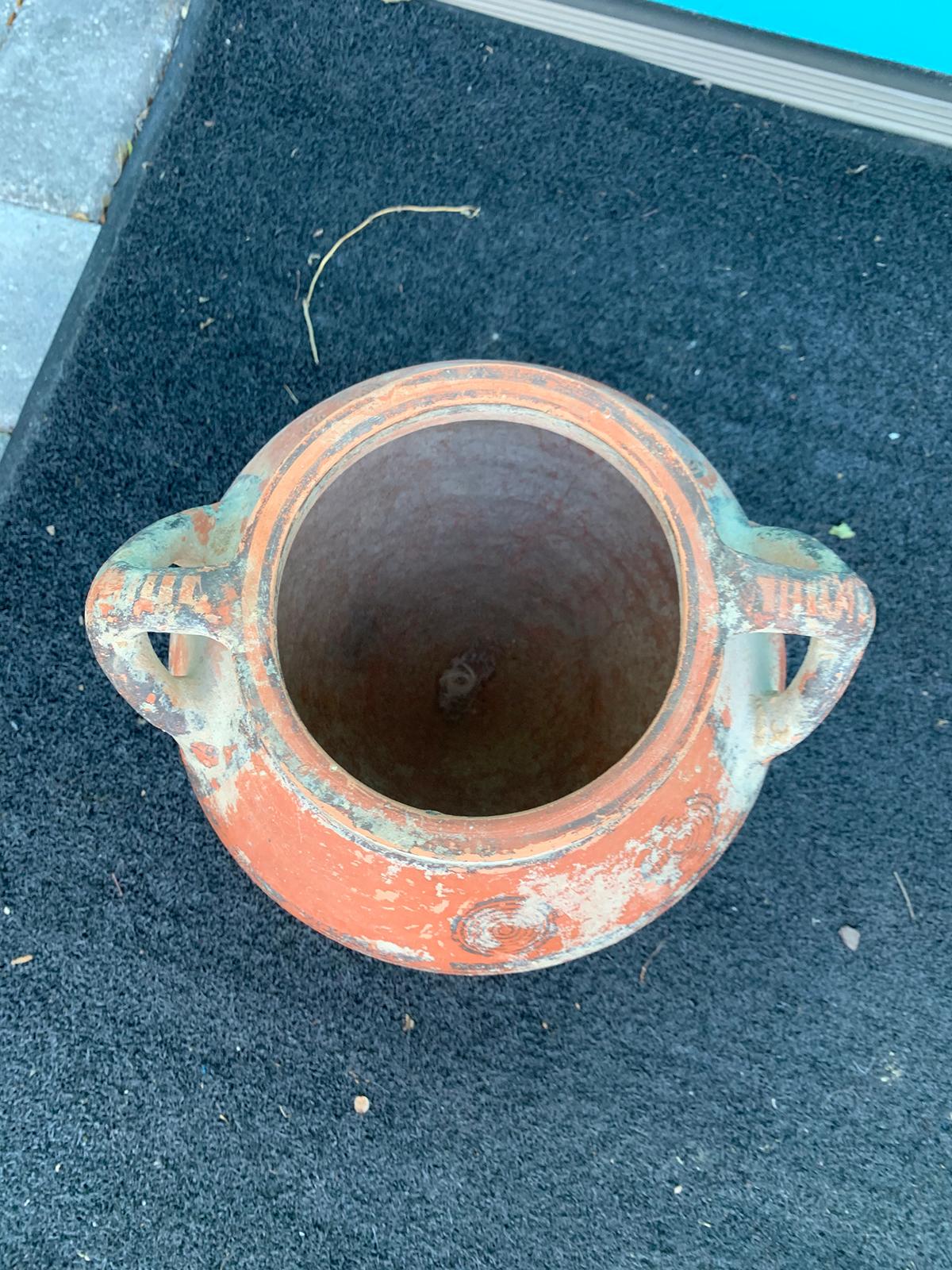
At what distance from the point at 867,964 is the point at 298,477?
1.25 meters

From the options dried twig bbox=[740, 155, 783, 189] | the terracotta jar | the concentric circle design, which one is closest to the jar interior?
the terracotta jar

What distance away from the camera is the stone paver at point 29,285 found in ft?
5.55

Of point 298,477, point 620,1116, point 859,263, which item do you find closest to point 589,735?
point 298,477

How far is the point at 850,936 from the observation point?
1544 mm

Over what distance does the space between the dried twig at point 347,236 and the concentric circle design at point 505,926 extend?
111 centimetres

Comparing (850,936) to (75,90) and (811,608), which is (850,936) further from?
(75,90)

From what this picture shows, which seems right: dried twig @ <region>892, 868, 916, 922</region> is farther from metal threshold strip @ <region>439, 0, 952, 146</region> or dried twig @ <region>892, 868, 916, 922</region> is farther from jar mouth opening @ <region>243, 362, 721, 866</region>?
metal threshold strip @ <region>439, 0, 952, 146</region>

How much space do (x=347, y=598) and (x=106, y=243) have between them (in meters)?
0.98

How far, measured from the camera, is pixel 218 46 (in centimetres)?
173

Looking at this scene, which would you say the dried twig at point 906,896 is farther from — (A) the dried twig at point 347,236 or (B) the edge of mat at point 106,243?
(B) the edge of mat at point 106,243

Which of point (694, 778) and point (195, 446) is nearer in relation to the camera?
point (694, 778)

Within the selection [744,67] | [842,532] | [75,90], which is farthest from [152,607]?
[744,67]

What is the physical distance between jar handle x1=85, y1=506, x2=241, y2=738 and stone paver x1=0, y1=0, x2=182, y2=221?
119 cm

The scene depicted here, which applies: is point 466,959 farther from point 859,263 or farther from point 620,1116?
point 859,263
